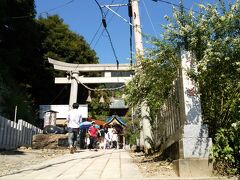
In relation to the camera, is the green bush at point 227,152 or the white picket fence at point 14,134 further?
the white picket fence at point 14,134

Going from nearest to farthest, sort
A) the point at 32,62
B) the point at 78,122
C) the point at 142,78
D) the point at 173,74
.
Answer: the point at 173,74 → the point at 142,78 → the point at 78,122 → the point at 32,62

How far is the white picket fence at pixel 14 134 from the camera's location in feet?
43.9

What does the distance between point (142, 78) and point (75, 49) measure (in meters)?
28.6

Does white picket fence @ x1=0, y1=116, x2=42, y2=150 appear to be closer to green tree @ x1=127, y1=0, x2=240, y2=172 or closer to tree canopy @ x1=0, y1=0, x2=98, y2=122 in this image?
tree canopy @ x1=0, y1=0, x2=98, y2=122

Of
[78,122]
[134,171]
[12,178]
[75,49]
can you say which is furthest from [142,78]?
[75,49]

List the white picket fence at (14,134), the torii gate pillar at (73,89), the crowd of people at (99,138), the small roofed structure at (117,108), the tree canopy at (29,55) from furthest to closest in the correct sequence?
the small roofed structure at (117,108)
the torii gate pillar at (73,89)
the tree canopy at (29,55)
the crowd of people at (99,138)
the white picket fence at (14,134)

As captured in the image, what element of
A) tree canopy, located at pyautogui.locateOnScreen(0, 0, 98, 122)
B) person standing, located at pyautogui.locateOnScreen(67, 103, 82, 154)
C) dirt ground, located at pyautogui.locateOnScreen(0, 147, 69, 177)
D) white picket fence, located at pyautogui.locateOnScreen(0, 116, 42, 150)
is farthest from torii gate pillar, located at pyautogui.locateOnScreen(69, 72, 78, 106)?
dirt ground, located at pyautogui.locateOnScreen(0, 147, 69, 177)

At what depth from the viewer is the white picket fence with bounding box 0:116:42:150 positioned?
43.9 ft

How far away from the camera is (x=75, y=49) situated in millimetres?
34719

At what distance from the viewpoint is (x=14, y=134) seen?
49.9 ft

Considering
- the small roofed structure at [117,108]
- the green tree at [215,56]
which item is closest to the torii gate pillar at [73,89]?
the small roofed structure at [117,108]

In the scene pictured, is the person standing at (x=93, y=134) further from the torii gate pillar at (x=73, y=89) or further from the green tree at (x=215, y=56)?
the green tree at (x=215, y=56)

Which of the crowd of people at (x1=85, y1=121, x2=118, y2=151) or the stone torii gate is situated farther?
the stone torii gate

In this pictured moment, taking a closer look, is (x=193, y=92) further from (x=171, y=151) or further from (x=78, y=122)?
(x=78, y=122)
